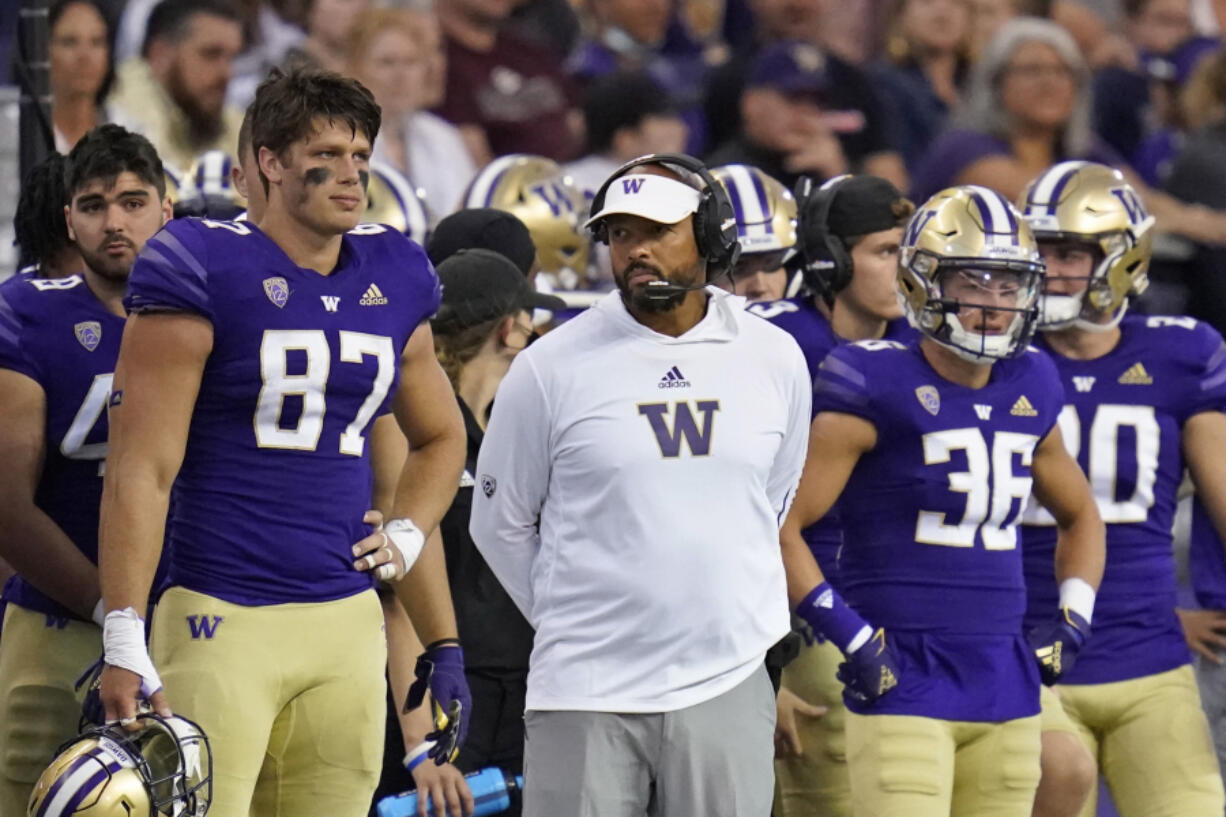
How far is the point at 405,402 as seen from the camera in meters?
4.62

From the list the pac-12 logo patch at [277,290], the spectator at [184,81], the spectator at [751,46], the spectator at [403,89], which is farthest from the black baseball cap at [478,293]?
the spectator at [751,46]

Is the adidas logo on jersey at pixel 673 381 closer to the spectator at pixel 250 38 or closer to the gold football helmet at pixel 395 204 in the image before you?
the gold football helmet at pixel 395 204

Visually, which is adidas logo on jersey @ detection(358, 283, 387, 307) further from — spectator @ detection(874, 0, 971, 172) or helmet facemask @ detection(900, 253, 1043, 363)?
spectator @ detection(874, 0, 971, 172)

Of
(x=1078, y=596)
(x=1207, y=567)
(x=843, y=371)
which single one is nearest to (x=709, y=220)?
(x=843, y=371)

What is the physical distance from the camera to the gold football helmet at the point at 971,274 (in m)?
5.26

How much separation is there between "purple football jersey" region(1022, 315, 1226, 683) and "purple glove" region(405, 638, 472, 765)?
6.32 feet

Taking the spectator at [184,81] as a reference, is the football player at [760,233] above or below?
below

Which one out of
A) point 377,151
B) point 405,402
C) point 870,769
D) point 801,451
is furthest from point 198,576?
point 377,151

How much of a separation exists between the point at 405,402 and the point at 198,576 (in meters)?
0.62

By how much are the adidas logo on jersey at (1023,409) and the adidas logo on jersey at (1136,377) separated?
78 cm

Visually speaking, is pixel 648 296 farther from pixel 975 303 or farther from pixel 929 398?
pixel 975 303

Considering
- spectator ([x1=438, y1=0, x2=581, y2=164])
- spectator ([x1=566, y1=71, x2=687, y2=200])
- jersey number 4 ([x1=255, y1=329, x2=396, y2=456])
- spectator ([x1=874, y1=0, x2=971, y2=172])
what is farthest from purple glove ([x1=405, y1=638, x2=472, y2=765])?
spectator ([x1=874, y1=0, x2=971, y2=172])

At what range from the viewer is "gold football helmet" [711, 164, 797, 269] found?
6.23 metres

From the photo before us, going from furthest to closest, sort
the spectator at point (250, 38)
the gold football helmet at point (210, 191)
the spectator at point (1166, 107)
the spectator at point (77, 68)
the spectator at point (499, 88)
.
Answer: the spectator at point (1166, 107) → the spectator at point (499, 88) → the spectator at point (250, 38) → the spectator at point (77, 68) → the gold football helmet at point (210, 191)
